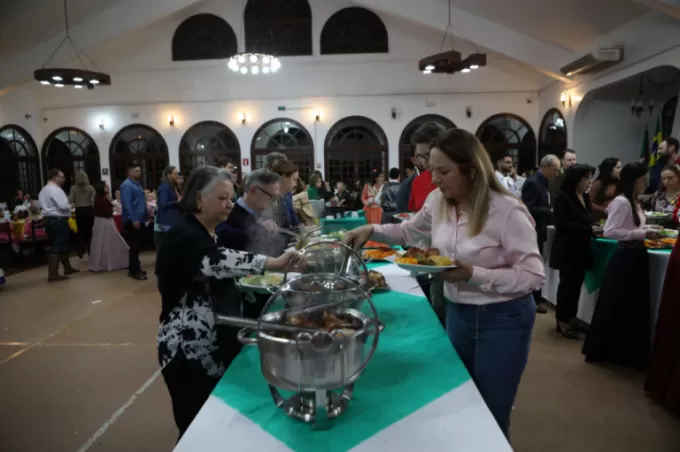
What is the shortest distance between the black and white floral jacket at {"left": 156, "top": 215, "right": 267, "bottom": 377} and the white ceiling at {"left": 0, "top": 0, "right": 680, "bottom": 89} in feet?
25.6

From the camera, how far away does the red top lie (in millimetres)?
3269

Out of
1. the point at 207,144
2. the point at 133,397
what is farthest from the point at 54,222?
the point at 207,144

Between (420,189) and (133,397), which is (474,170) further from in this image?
(133,397)

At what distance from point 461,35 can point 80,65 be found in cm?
844

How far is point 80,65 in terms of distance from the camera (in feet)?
34.7

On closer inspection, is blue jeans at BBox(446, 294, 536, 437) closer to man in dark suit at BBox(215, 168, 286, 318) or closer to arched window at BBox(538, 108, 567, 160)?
man in dark suit at BBox(215, 168, 286, 318)

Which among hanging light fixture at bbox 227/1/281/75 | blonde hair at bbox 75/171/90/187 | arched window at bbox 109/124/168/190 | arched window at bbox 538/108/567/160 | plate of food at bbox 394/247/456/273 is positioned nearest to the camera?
plate of food at bbox 394/247/456/273

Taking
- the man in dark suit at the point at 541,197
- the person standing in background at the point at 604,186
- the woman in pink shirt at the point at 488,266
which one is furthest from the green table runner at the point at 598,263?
the woman in pink shirt at the point at 488,266

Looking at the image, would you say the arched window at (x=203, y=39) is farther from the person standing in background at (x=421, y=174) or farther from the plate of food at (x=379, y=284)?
the plate of food at (x=379, y=284)

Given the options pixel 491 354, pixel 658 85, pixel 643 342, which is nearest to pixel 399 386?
pixel 491 354

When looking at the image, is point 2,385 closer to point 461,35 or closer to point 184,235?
point 184,235

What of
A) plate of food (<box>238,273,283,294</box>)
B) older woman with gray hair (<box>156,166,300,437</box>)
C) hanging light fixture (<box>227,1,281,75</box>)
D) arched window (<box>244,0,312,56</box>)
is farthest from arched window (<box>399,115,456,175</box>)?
older woman with gray hair (<box>156,166,300,437</box>)

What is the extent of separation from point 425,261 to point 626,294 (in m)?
2.23

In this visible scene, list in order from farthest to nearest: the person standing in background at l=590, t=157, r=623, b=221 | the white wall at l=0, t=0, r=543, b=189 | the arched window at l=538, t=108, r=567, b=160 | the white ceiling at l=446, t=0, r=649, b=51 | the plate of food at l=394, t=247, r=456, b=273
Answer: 1. the white wall at l=0, t=0, r=543, b=189
2. the arched window at l=538, t=108, r=567, b=160
3. the white ceiling at l=446, t=0, r=649, b=51
4. the person standing in background at l=590, t=157, r=623, b=221
5. the plate of food at l=394, t=247, r=456, b=273
